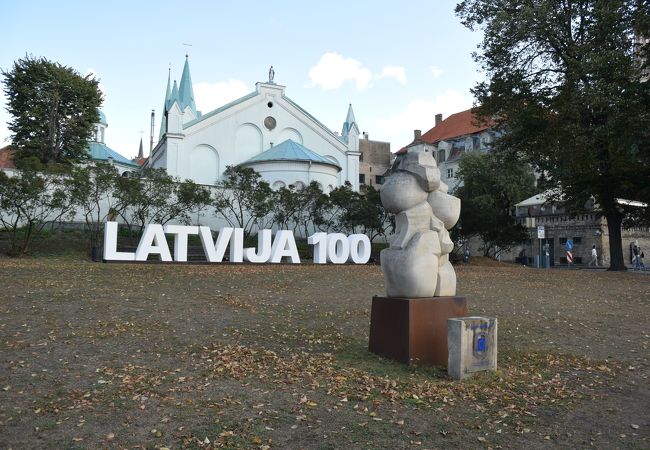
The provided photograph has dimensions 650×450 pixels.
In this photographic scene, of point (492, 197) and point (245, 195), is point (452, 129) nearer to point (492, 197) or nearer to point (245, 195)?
point (492, 197)

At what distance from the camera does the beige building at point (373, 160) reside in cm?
8231

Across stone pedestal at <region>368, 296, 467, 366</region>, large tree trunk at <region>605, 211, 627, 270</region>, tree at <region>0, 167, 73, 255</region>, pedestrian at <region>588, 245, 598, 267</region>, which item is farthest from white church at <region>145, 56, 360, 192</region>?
stone pedestal at <region>368, 296, 467, 366</region>

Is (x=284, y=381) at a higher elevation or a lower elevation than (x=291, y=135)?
lower

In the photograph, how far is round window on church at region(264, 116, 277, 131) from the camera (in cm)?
4935

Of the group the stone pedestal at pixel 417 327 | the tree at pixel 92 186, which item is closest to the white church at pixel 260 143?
the tree at pixel 92 186

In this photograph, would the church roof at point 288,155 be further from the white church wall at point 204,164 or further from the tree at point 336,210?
the tree at point 336,210

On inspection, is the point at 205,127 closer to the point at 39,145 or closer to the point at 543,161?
the point at 39,145

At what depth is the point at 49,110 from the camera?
4147 centimetres

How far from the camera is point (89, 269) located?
18781 millimetres

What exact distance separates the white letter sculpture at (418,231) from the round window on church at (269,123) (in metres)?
42.5

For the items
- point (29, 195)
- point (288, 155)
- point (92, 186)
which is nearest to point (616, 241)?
point (288, 155)

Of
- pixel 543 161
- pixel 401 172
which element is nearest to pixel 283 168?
pixel 543 161

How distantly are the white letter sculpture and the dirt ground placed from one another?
1179mm

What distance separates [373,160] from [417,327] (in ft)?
A: 254
